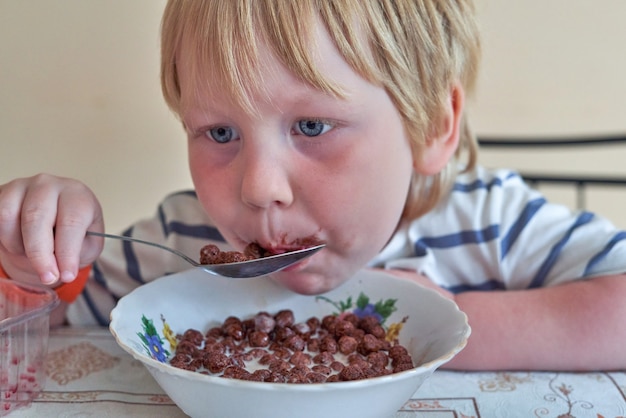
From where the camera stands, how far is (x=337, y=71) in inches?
24.0

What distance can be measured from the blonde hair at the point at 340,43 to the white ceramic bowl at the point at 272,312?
19 cm

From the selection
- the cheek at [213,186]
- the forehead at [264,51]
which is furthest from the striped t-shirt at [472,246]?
the forehead at [264,51]

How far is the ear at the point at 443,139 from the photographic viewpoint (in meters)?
0.76

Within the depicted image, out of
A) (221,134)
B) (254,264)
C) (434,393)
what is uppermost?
(221,134)

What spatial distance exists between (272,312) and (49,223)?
0.26m

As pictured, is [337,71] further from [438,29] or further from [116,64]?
[116,64]

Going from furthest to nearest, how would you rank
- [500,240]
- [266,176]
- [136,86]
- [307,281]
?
[136,86], [500,240], [307,281], [266,176]

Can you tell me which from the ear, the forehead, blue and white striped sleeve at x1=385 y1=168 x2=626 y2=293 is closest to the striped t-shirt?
blue and white striped sleeve at x1=385 y1=168 x2=626 y2=293

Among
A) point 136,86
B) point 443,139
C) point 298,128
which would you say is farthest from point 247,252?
point 136,86

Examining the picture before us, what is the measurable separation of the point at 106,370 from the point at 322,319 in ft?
0.79

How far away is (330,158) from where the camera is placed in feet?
2.09

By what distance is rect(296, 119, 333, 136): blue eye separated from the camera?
24.5 inches

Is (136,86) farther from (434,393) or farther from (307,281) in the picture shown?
(434,393)

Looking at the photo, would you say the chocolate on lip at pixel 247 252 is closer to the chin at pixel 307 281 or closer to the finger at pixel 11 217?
the chin at pixel 307 281
